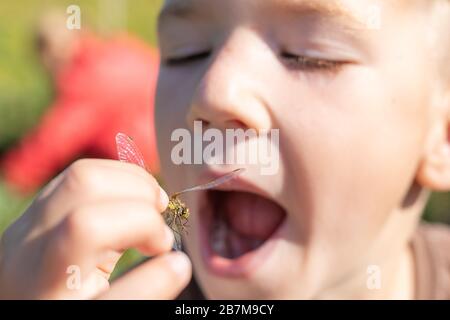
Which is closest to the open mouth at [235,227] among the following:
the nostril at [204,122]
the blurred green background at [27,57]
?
the nostril at [204,122]

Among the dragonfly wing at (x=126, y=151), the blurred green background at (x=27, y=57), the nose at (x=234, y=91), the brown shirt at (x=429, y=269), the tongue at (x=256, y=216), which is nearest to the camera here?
the dragonfly wing at (x=126, y=151)

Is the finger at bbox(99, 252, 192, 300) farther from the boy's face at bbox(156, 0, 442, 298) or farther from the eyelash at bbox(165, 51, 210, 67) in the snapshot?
the eyelash at bbox(165, 51, 210, 67)

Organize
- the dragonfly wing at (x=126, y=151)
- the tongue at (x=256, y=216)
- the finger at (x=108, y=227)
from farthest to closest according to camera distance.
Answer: the tongue at (x=256, y=216) → the dragonfly wing at (x=126, y=151) → the finger at (x=108, y=227)

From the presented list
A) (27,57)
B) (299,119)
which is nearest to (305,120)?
(299,119)

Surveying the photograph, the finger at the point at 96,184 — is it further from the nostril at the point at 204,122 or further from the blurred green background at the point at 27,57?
the blurred green background at the point at 27,57

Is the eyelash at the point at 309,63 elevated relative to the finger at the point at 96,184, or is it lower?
elevated

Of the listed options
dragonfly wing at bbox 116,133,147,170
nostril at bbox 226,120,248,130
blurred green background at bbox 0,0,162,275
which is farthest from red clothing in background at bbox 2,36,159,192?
dragonfly wing at bbox 116,133,147,170

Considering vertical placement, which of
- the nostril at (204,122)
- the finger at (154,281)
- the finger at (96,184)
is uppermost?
the finger at (96,184)
